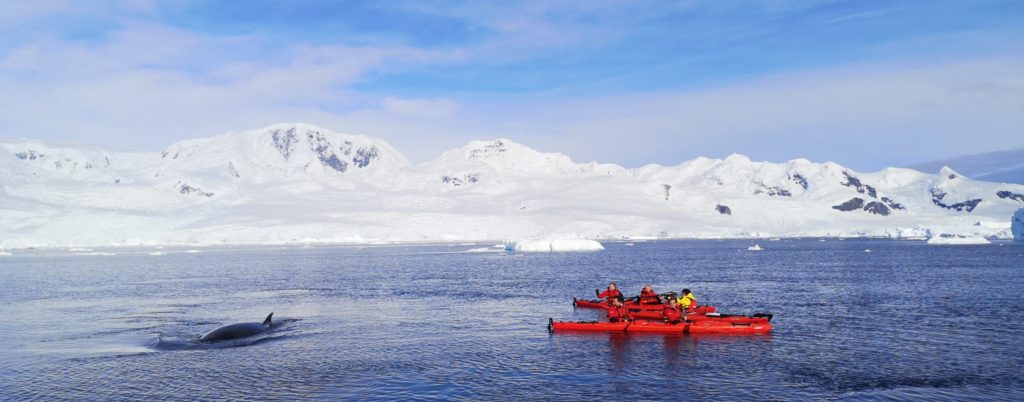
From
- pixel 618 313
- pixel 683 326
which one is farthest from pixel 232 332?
pixel 683 326

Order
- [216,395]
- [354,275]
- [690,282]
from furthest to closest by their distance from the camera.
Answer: [354,275], [690,282], [216,395]

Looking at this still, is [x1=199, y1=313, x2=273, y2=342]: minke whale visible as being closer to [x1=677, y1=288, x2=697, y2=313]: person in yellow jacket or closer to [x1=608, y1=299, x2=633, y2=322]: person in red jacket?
[x1=608, y1=299, x2=633, y2=322]: person in red jacket

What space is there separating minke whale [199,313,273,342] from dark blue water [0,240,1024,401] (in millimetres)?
892

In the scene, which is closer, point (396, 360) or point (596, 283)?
point (396, 360)

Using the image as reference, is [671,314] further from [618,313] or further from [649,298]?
[649,298]

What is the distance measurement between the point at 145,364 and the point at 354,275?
148ft

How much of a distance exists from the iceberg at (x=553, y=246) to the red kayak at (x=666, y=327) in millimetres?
96184

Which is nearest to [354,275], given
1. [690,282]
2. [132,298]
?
[132,298]

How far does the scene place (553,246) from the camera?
433 feet

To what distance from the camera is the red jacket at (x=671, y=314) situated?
3300cm

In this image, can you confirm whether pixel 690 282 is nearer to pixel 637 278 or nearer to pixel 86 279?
pixel 637 278

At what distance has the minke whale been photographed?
3097cm

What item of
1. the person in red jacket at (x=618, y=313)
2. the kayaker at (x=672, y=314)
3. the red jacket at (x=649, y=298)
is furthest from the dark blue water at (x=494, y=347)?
the red jacket at (x=649, y=298)

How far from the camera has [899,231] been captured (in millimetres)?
196125
